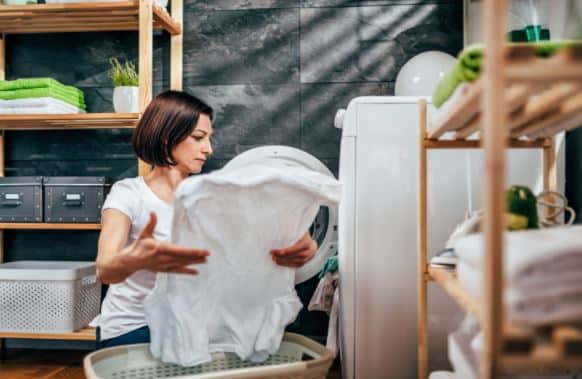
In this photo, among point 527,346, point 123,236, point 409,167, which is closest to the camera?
point 527,346

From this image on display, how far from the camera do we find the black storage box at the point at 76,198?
245 centimetres

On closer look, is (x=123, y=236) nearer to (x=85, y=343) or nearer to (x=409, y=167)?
(x=409, y=167)

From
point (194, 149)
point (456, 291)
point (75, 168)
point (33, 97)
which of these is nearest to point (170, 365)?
point (194, 149)

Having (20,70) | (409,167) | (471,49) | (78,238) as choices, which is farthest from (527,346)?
(20,70)

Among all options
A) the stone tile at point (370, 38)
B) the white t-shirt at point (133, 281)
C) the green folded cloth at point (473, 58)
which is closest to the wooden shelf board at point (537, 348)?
the green folded cloth at point (473, 58)

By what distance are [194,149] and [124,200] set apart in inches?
10.3

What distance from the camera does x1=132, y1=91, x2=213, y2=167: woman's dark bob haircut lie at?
1745 mm

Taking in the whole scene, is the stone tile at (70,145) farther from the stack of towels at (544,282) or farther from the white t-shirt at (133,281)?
the stack of towels at (544,282)

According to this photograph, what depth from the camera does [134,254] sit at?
124 cm

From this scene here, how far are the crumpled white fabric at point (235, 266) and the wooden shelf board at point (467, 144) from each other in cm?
23

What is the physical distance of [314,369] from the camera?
4.27ft

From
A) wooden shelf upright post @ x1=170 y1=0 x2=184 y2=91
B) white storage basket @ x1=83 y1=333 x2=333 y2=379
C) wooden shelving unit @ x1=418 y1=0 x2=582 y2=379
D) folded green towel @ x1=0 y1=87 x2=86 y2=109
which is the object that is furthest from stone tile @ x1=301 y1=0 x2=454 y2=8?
wooden shelving unit @ x1=418 y1=0 x2=582 y2=379

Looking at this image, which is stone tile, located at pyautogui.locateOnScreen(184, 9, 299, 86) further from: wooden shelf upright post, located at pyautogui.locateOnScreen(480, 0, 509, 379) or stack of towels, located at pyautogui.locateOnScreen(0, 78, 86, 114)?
wooden shelf upright post, located at pyautogui.locateOnScreen(480, 0, 509, 379)

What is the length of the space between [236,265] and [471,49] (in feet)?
2.29
